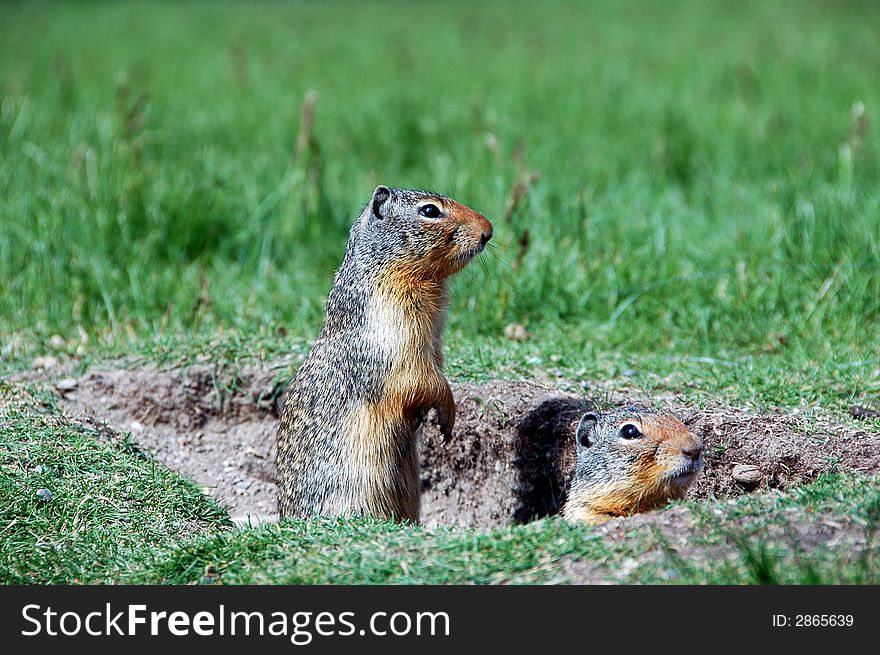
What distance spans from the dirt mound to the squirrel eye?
95 cm

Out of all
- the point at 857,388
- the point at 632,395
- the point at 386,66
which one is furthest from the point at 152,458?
the point at 386,66

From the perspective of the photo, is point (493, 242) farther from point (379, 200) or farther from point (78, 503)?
point (78, 503)

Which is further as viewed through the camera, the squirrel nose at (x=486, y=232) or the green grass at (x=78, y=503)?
the squirrel nose at (x=486, y=232)

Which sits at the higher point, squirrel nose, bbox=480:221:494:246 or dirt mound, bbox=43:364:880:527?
squirrel nose, bbox=480:221:494:246

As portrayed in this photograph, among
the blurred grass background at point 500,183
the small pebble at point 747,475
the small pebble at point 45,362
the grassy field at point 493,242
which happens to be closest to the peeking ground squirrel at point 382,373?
the grassy field at point 493,242

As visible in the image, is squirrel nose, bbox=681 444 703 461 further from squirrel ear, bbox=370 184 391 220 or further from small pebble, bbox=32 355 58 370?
small pebble, bbox=32 355 58 370

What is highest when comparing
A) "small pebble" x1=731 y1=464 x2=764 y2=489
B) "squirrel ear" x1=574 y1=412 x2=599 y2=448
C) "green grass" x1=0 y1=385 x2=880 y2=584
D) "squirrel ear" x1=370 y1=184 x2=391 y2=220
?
"squirrel ear" x1=370 y1=184 x2=391 y2=220

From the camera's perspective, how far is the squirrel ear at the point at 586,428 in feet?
14.6

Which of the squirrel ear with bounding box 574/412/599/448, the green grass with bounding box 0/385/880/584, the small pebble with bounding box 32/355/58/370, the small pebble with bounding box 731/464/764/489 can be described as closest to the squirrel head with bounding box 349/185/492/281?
the squirrel ear with bounding box 574/412/599/448

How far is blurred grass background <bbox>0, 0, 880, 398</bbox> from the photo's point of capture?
19.9 ft

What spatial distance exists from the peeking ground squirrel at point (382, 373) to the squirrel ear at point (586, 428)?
511 millimetres

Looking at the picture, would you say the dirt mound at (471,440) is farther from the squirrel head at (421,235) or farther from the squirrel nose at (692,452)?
the squirrel head at (421,235)

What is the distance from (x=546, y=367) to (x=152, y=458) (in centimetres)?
186

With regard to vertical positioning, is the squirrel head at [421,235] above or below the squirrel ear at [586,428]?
above
